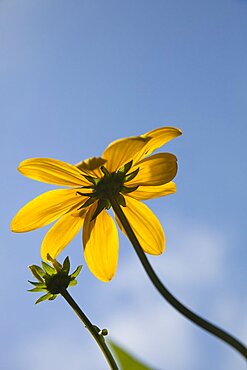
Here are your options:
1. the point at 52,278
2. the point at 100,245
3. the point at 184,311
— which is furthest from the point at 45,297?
the point at 184,311

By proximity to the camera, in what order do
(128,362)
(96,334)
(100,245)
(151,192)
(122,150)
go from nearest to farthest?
(128,362) → (96,334) → (122,150) → (100,245) → (151,192)

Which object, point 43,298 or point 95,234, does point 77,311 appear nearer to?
point 43,298

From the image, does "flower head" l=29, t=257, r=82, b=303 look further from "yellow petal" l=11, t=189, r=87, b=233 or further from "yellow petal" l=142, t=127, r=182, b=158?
"yellow petal" l=142, t=127, r=182, b=158

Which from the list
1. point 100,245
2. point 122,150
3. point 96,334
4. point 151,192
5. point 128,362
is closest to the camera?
point 128,362

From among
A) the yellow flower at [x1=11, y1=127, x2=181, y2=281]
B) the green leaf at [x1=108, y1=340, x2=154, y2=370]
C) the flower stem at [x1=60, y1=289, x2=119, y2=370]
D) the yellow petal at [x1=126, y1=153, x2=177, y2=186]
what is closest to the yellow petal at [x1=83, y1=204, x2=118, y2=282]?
the yellow flower at [x1=11, y1=127, x2=181, y2=281]

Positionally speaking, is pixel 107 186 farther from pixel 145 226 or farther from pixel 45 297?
pixel 45 297

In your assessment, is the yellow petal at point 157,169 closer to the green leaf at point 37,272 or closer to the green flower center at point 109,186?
the green flower center at point 109,186

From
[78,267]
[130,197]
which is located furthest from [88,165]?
[130,197]

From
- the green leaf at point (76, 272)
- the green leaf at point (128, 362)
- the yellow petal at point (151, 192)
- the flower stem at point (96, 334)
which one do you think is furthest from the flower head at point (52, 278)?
the green leaf at point (128, 362)
